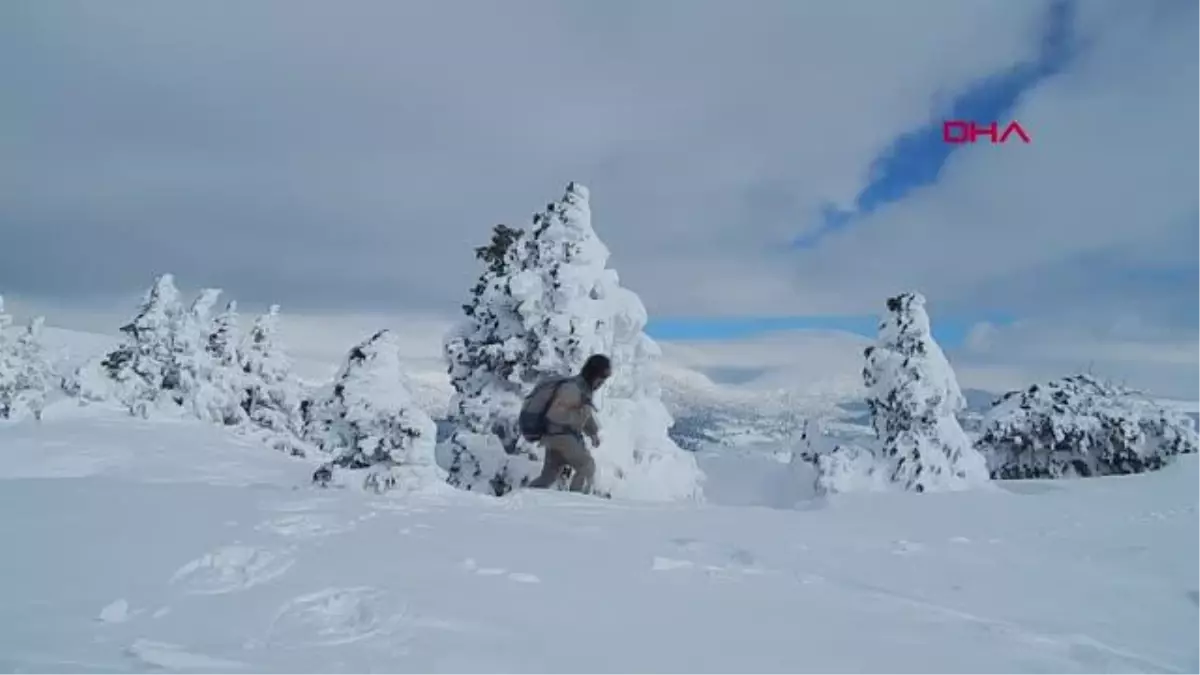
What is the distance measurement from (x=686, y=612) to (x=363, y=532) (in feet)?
8.23

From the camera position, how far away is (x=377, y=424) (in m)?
9.28

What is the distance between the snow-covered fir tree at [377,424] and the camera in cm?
914

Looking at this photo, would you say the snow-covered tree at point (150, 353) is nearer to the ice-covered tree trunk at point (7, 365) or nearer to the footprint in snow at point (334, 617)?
the ice-covered tree trunk at point (7, 365)

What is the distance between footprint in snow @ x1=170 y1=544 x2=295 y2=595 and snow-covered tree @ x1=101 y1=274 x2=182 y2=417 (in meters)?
29.3

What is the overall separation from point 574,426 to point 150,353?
26682mm

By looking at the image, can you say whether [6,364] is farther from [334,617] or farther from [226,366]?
[334,617]

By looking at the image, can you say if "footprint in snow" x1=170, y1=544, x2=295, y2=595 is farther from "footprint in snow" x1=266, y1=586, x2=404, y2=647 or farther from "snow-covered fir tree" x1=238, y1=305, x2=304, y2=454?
"snow-covered fir tree" x1=238, y1=305, x2=304, y2=454

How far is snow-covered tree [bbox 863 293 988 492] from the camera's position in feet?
42.5

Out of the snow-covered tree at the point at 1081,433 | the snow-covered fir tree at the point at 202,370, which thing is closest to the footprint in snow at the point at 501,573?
the snow-covered tree at the point at 1081,433

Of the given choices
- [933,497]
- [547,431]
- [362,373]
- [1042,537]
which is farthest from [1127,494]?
[362,373]

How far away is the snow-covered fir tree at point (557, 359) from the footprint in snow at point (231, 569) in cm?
797

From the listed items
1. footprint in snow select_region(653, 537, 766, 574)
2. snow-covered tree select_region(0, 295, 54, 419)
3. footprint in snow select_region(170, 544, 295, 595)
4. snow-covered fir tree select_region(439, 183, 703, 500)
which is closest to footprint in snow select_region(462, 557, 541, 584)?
footprint in snow select_region(653, 537, 766, 574)

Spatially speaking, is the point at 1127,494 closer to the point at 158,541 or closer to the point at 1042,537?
the point at 1042,537

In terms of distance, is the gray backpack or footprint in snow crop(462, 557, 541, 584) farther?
the gray backpack
